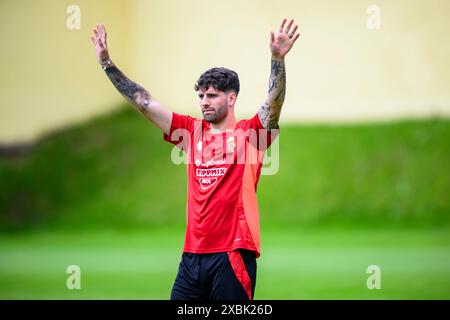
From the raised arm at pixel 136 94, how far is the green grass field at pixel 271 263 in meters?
4.50

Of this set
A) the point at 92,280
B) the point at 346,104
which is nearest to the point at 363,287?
the point at 92,280

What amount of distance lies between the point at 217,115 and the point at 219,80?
221 mm

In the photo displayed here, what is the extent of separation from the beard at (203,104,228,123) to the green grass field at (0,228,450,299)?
4760mm

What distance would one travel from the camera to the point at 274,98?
185 inches

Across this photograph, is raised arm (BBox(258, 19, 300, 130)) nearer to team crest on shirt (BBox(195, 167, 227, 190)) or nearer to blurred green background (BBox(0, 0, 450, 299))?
team crest on shirt (BBox(195, 167, 227, 190))

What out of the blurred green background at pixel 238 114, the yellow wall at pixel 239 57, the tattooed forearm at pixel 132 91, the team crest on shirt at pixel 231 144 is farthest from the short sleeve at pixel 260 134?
the yellow wall at pixel 239 57

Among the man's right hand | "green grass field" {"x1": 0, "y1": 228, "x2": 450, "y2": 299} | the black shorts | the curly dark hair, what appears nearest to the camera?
the black shorts

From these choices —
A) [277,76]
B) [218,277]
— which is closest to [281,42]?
[277,76]

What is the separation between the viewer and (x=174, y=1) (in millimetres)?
20219

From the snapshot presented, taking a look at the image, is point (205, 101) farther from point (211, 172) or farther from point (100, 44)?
point (100, 44)

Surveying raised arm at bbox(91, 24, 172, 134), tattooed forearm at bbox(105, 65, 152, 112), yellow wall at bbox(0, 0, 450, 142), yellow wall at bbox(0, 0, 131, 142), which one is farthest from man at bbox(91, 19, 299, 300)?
yellow wall at bbox(0, 0, 131, 142)

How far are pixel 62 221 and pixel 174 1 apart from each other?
6.33 m

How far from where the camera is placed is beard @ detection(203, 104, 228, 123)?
4859 millimetres

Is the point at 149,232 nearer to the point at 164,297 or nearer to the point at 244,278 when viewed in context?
the point at 164,297
